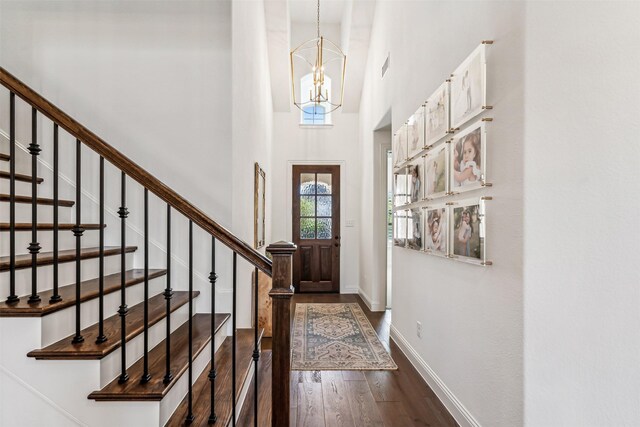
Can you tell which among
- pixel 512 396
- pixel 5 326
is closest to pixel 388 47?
pixel 512 396

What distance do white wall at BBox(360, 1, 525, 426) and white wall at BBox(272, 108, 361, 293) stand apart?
2739mm

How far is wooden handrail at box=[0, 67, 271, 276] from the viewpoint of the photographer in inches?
63.2

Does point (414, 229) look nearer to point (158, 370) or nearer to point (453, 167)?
point (453, 167)

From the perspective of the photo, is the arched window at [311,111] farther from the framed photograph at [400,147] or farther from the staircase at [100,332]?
the staircase at [100,332]

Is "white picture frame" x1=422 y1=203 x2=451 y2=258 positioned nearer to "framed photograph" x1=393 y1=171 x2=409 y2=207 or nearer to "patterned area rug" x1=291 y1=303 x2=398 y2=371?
"framed photograph" x1=393 y1=171 x2=409 y2=207

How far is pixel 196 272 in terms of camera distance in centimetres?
286

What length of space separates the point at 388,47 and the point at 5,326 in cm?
410

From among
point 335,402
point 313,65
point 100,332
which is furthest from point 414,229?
point 313,65

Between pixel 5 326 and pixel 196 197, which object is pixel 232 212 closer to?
pixel 196 197

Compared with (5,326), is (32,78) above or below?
above

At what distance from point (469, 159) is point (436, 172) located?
18.9 inches

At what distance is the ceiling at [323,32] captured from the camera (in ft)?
15.9

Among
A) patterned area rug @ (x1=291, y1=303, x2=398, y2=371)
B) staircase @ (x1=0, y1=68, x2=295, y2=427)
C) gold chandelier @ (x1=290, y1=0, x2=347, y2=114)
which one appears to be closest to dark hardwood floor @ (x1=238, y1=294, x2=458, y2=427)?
patterned area rug @ (x1=291, y1=303, x2=398, y2=371)

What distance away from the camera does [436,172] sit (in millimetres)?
2430
